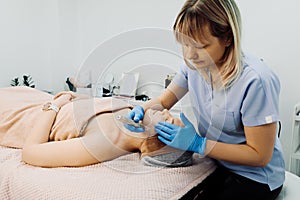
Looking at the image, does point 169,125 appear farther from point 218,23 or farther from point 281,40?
point 281,40

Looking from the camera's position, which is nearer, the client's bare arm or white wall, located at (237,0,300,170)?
the client's bare arm

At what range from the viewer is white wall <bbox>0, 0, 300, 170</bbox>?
6.35 feet

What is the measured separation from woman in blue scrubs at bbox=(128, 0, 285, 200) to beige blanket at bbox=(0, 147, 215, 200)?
0.33 ft

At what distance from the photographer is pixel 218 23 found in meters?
0.84

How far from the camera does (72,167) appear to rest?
100cm

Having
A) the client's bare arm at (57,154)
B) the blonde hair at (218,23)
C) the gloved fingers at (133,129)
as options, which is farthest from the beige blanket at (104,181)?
the blonde hair at (218,23)

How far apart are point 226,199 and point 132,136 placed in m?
0.39

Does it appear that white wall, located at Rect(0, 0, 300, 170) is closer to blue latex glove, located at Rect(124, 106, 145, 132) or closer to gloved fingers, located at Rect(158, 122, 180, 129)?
blue latex glove, located at Rect(124, 106, 145, 132)

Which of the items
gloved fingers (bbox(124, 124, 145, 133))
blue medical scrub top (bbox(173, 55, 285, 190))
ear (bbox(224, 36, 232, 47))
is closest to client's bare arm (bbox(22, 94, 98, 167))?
gloved fingers (bbox(124, 124, 145, 133))

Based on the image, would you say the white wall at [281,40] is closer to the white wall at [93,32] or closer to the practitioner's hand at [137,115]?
the white wall at [93,32]

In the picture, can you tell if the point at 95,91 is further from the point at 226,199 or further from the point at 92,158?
the point at 226,199

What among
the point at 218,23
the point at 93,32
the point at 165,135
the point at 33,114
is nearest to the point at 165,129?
the point at 165,135

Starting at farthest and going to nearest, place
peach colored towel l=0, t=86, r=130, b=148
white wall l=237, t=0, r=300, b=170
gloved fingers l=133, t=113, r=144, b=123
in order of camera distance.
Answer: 1. white wall l=237, t=0, r=300, b=170
2. peach colored towel l=0, t=86, r=130, b=148
3. gloved fingers l=133, t=113, r=144, b=123

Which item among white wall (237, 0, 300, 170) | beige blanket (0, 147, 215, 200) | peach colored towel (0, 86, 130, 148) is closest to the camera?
beige blanket (0, 147, 215, 200)
